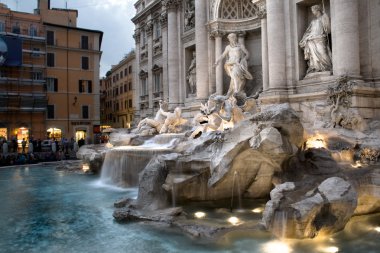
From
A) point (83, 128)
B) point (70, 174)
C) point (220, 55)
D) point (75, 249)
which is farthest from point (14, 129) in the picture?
point (75, 249)

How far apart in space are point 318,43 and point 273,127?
6520 millimetres

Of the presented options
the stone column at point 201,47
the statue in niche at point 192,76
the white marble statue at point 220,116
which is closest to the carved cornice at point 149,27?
the statue in niche at point 192,76

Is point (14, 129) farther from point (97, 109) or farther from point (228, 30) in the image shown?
point (228, 30)

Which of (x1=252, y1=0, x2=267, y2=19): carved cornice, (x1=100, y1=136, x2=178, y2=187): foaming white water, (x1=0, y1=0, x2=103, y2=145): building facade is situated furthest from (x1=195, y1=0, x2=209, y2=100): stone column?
(x1=0, y1=0, x2=103, y2=145): building facade

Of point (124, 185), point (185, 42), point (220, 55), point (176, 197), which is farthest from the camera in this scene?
point (185, 42)

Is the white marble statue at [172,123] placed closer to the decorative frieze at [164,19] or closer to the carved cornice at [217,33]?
the carved cornice at [217,33]

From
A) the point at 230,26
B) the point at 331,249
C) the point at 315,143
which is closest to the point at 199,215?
the point at 331,249

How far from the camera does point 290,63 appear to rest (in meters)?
14.5

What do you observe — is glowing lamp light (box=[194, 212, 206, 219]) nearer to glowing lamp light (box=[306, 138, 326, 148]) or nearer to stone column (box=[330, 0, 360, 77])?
glowing lamp light (box=[306, 138, 326, 148])

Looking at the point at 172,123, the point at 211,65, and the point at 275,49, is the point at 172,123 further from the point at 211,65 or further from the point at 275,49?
the point at 275,49

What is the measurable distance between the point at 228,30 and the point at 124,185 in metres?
9.81

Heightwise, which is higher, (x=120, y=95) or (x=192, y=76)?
(x=120, y=95)

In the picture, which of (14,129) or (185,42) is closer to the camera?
(185,42)

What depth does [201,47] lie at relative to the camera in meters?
19.3
